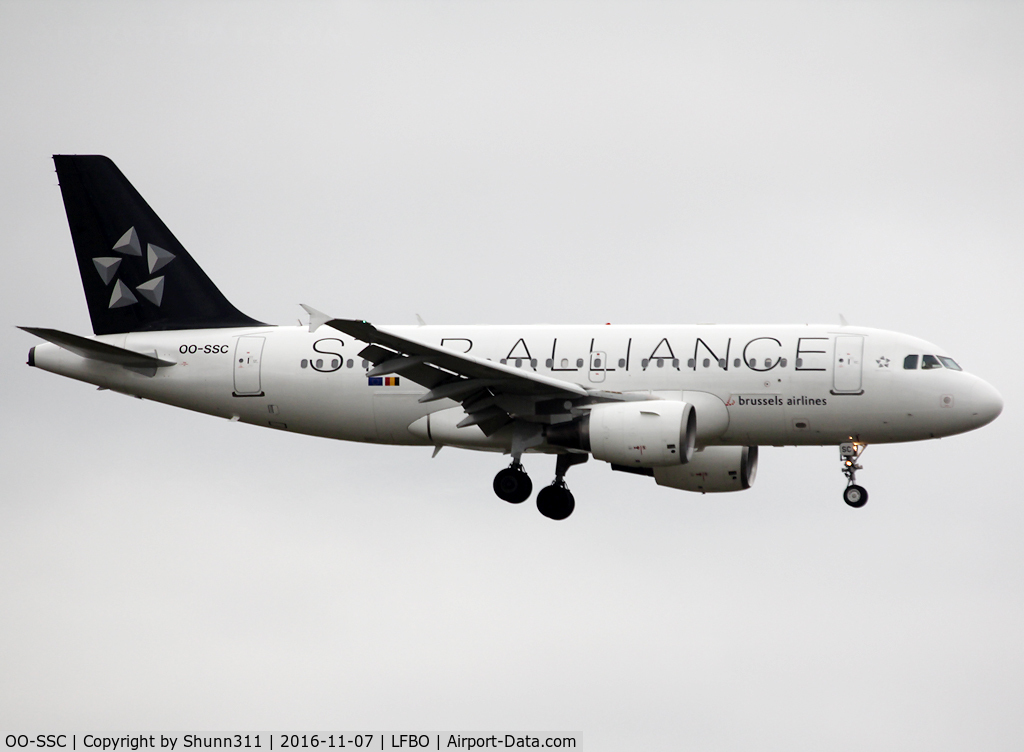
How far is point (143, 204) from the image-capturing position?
40.5 m

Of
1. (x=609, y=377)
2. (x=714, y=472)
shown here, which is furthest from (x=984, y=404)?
(x=609, y=377)

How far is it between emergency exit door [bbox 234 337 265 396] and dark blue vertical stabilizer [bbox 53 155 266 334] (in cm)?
161

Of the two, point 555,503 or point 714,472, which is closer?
point 555,503

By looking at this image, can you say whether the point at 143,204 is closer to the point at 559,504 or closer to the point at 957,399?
the point at 559,504

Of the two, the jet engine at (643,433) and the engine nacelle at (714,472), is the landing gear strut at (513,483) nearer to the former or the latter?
the jet engine at (643,433)

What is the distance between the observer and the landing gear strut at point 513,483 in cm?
3612

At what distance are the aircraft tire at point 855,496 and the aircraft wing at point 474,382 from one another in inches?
244

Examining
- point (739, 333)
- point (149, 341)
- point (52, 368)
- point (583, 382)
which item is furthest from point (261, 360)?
point (739, 333)

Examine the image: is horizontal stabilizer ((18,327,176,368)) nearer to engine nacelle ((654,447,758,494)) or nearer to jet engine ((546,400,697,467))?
jet engine ((546,400,697,467))

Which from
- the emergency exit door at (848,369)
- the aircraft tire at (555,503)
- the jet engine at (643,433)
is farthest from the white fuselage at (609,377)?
the aircraft tire at (555,503)

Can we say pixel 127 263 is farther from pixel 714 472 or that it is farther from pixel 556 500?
pixel 714 472

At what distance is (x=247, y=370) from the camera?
37.6m

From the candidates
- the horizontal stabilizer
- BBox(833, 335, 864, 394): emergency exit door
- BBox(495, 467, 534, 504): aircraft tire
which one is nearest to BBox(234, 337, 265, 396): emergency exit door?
the horizontal stabilizer

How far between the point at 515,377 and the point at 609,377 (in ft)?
10.6
